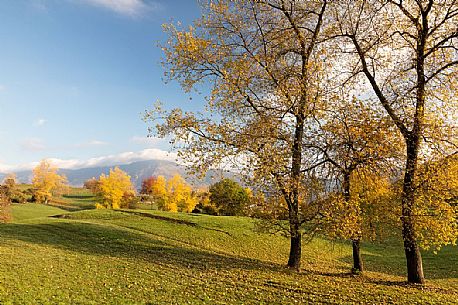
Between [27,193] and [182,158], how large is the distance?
A: 78.7 m

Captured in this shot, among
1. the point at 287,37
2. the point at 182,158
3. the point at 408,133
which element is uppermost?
the point at 287,37

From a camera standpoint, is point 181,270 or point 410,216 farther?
point 181,270

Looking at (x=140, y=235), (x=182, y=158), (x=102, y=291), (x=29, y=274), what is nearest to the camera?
(x=102, y=291)

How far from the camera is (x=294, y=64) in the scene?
19.2 meters

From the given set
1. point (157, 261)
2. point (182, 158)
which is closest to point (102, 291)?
point (157, 261)

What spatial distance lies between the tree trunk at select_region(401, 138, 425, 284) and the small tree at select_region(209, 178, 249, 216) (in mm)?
28505

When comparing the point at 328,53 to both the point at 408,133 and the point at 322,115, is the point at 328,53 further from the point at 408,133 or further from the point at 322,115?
the point at 408,133

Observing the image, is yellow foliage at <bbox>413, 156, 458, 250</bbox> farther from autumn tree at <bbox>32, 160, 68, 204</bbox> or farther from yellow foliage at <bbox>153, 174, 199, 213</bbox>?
autumn tree at <bbox>32, 160, 68, 204</bbox>

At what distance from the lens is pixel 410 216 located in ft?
50.5

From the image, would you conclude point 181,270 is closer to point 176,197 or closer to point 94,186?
point 176,197

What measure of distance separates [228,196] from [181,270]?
30.7m

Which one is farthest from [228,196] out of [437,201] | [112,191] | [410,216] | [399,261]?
[437,201]

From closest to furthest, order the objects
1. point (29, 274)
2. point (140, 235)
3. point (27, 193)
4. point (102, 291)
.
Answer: point (102, 291) → point (29, 274) → point (140, 235) → point (27, 193)

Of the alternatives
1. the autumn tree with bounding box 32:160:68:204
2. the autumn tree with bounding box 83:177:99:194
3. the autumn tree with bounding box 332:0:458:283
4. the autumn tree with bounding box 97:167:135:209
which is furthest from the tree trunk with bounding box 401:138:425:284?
the autumn tree with bounding box 32:160:68:204
